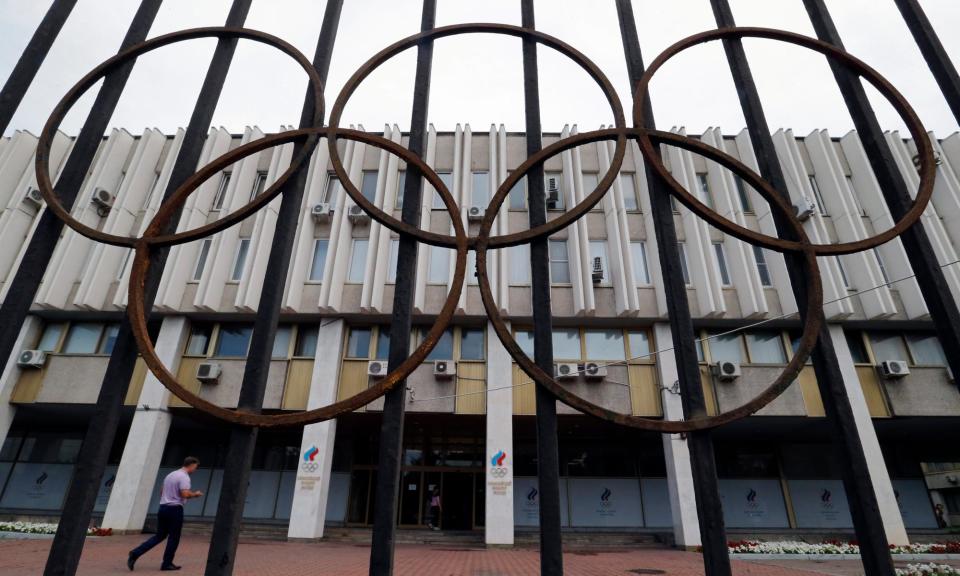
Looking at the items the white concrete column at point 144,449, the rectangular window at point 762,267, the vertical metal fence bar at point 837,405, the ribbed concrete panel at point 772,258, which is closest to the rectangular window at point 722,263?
the rectangular window at point 762,267

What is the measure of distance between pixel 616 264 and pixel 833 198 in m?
7.54

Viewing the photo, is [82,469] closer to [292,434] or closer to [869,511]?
[869,511]

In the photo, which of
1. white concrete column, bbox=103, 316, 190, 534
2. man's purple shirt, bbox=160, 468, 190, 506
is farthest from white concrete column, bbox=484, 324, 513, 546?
white concrete column, bbox=103, 316, 190, 534

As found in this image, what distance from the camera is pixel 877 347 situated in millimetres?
15820

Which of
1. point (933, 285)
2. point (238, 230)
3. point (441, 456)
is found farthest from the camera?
→ point (441, 456)

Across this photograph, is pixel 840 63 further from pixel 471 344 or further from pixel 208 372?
pixel 208 372

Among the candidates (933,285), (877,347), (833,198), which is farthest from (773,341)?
(933,285)

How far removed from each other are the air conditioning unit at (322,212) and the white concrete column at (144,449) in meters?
5.37

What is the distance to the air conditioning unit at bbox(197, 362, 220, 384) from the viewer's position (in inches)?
600

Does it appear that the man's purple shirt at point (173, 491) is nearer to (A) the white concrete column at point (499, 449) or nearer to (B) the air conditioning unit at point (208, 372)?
(A) the white concrete column at point (499, 449)

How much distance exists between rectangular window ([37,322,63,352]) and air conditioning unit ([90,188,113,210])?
14.3 ft

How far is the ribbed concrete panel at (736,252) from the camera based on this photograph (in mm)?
15016

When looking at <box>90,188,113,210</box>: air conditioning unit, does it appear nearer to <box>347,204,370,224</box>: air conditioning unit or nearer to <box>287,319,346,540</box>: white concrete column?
<box>347,204,370,224</box>: air conditioning unit

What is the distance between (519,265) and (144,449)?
1285 centimetres
